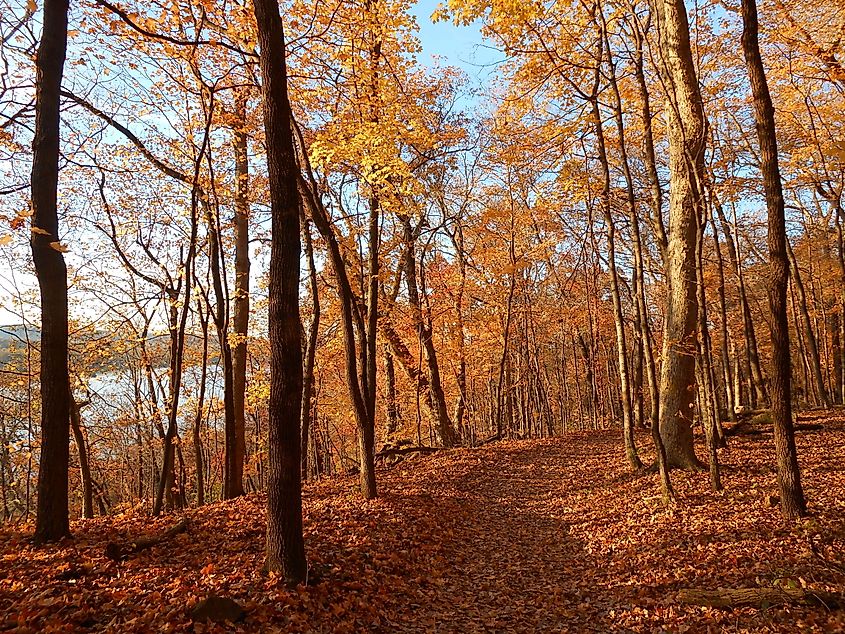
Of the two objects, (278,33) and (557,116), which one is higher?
(557,116)

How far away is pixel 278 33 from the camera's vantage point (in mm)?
5715

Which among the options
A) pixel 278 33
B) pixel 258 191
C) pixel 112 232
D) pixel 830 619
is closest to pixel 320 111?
pixel 258 191

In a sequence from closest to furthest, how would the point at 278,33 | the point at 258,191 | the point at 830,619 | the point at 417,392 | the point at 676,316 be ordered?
the point at 830,619 → the point at 278,33 → the point at 676,316 → the point at 258,191 → the point at 417,392

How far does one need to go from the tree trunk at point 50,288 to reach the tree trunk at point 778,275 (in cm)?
924

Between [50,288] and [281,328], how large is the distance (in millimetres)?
3402

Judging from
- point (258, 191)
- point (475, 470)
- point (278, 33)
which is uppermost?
point (258, 191)

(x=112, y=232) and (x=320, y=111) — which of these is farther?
(x=112, y=232)

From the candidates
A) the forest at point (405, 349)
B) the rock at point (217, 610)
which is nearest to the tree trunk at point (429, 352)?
the forest at point (405, 349)

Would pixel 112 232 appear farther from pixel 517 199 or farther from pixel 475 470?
pixel 517 199

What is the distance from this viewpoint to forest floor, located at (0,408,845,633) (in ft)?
14.7

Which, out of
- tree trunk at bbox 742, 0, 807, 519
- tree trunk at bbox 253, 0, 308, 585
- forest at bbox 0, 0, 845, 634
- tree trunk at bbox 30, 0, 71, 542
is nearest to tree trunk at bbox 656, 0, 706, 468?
forest at bbox 0, 0, 845, 634

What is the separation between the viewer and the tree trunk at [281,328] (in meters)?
5.35

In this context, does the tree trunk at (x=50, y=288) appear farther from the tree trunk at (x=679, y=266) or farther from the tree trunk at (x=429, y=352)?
the tree trunk at (x=429, y=352)

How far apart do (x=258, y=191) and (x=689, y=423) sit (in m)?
12.2
